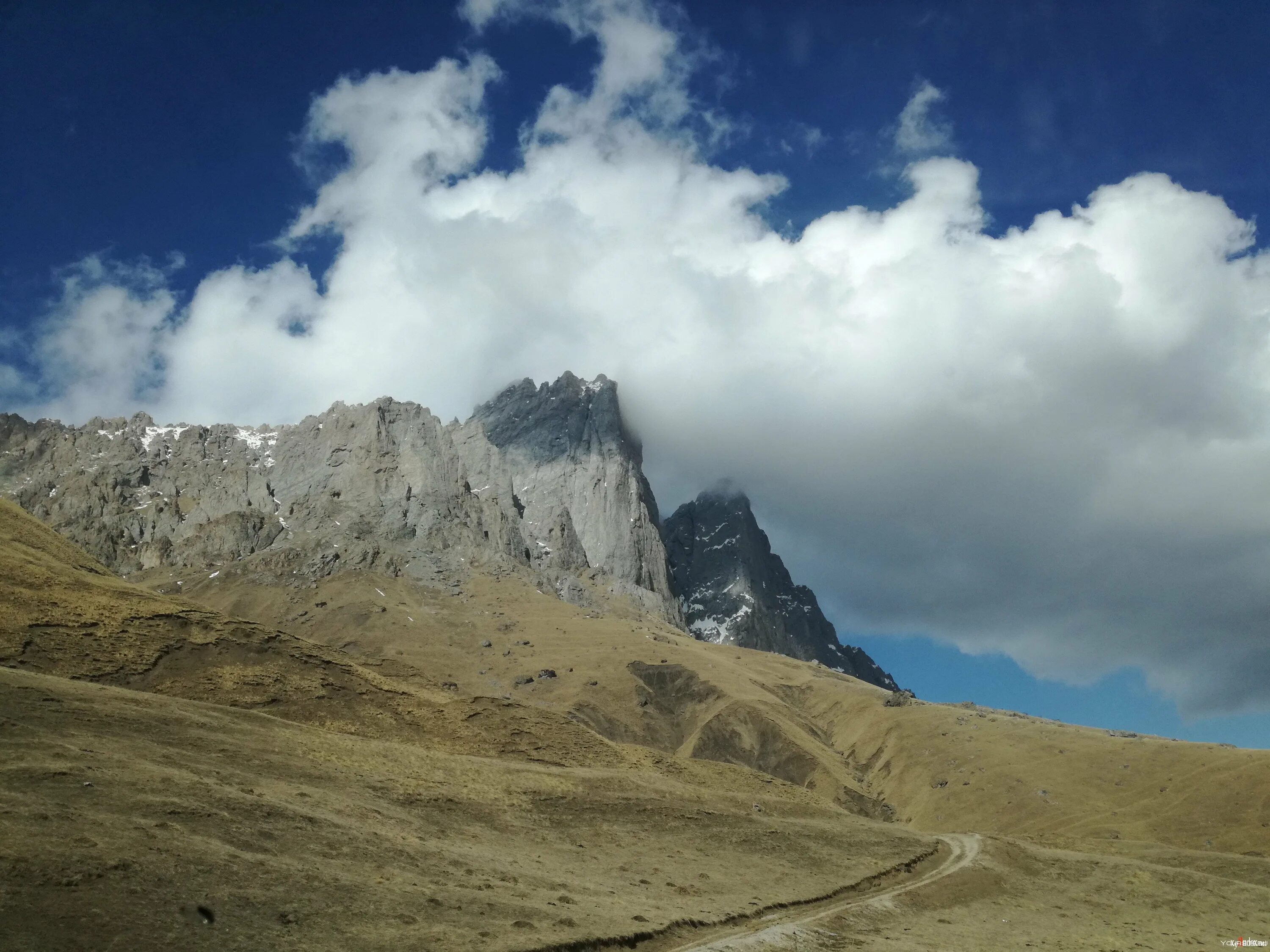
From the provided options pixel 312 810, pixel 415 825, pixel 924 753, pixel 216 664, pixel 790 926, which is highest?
pixel 924 753

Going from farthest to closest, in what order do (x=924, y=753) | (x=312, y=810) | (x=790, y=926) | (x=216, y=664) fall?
(x=924, y=753) < (x=216, y=664) < (x=312, y=810) < (x=790, y=926)

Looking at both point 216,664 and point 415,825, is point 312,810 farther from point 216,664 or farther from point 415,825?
point 216,664

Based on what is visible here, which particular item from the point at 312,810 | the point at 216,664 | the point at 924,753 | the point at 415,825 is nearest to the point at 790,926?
the point at 415,825

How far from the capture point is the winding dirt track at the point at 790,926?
37.6 m

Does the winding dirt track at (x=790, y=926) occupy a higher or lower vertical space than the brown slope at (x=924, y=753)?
lower

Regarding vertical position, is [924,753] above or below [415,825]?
above

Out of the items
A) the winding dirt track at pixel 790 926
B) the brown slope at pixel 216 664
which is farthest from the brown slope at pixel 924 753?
the winding dirt track at pixel 790 926

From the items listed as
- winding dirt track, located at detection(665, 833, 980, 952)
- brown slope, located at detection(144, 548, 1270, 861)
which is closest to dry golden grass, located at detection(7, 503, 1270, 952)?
winding dirt track, located at detection(665, 833, 980, 952)

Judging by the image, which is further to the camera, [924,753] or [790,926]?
[924,753]

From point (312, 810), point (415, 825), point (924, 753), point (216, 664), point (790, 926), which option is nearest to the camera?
point (790, 926)

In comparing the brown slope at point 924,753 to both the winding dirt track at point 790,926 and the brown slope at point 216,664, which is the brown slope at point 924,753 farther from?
the winding dirt track at point 790,926

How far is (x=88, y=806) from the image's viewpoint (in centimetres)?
3359

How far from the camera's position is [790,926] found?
1677 inches

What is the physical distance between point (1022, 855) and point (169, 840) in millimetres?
59010
